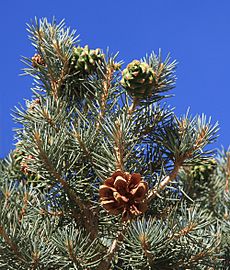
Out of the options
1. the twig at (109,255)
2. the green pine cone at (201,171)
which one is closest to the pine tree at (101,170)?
the twig at (109,255)

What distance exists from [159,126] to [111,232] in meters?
0.18

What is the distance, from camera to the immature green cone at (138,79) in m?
0.99

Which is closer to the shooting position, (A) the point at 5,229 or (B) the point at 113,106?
(A) the point at 5,229

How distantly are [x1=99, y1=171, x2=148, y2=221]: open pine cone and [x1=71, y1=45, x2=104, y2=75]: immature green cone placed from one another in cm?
24

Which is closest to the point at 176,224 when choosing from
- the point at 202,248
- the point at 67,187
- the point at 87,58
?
the point at 202,248

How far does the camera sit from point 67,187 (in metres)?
0.97

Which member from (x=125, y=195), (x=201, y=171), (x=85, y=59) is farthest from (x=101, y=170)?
(x=201, y=171)

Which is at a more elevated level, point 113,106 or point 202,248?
point 113,106

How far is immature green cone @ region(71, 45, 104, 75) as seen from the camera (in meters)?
1.07

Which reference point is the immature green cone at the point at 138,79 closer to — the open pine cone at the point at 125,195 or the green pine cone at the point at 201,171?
the open pine cone at the point at 125,195

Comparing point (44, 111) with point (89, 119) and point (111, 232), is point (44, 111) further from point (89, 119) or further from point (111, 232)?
point (111, 232)

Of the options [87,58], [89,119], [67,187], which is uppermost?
[87,58]

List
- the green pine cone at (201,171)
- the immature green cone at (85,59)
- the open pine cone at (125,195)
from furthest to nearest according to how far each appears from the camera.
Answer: the green pine cone at (201,171) < the immature green cone at (85,59) < the open pine cone at (125,195)

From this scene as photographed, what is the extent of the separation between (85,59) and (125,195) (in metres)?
0.27
